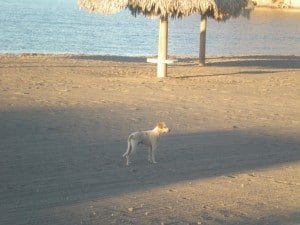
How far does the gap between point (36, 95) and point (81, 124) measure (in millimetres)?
3494

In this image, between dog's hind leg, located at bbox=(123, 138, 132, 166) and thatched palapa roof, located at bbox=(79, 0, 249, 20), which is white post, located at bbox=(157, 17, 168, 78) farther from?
dog's hind leg, located at bbox=(123, 138, 132, 166)

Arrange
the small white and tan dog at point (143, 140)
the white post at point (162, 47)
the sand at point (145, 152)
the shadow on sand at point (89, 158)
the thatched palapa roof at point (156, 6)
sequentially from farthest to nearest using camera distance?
the white post at point (162, 47) < the thatched palapa roof at point (156, 6) < the small white and tan dog at point (143, 140) < the shadow on sand at point (89, 158) < the sand at point (145, 152)

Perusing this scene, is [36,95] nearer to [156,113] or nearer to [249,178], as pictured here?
[156,113]

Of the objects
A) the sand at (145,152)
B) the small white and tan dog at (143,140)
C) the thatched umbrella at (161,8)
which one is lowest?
the sand at (145,152)

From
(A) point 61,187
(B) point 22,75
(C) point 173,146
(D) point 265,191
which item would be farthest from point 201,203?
(B) point 22,75

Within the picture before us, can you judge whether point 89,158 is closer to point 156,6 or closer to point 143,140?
point 143,140

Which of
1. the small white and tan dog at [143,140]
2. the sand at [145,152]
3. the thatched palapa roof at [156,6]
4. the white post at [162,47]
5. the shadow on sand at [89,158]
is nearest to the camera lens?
the sand at [145,152]

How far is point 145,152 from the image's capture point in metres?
9.81

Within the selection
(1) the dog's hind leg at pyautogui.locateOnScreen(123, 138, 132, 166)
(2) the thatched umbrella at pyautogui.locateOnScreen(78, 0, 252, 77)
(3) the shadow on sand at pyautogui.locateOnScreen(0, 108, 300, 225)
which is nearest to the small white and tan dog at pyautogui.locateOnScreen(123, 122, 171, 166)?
(1) the dog's hind leg at pyautogui.locateOnScreen(123, 138, 132, 166)

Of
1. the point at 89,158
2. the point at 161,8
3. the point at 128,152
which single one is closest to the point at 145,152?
the point at 89,158

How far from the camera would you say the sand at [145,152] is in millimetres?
6938

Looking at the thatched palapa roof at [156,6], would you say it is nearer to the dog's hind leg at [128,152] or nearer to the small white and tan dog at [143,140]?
the small white and tan dog at [143,140]

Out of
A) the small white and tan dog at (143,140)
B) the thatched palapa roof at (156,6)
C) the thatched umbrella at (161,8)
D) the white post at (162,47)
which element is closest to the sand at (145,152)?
the small white and tan dog at (143,140)

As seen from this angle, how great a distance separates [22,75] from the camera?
18.9 m
